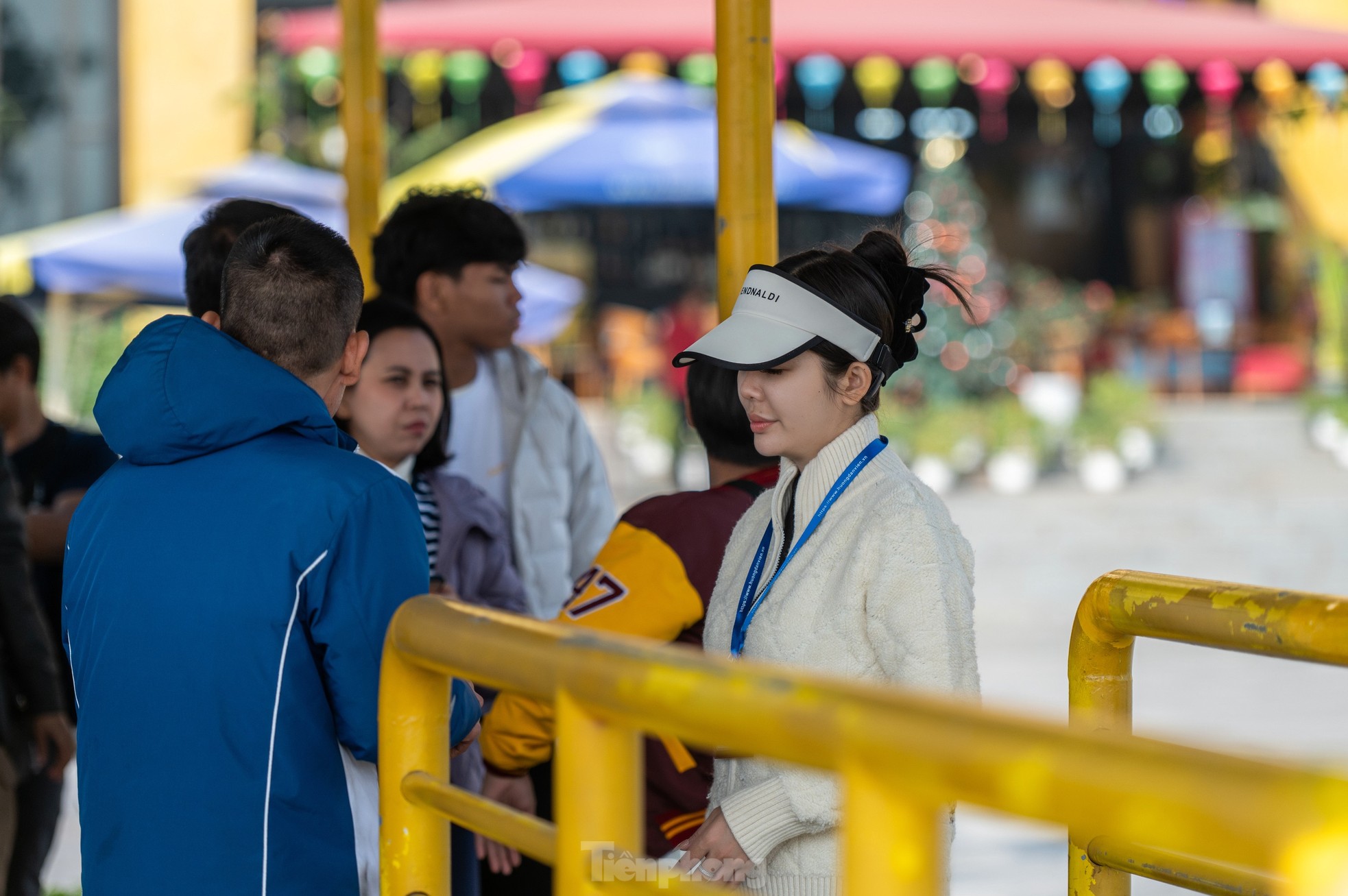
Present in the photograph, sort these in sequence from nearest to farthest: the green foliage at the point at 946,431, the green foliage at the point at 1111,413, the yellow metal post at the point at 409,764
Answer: the yellow metal post at the point at 409,764, the green foliage at the point at 946,431, the green foliage at the point at 1111,413

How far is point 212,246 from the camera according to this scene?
3.01m

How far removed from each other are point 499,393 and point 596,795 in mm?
2242

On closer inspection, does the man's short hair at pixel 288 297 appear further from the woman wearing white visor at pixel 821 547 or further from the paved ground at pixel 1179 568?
the paved ground at pixel 1179 568

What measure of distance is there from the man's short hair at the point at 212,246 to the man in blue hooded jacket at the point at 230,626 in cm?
94

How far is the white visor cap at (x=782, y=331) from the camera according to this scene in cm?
216

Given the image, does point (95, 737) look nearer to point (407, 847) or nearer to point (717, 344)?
point (407, 847)

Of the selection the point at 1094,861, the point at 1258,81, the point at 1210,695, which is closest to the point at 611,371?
the point at 1258,81

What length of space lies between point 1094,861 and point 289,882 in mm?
1178

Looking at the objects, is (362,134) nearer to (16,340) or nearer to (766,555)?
(16,340)

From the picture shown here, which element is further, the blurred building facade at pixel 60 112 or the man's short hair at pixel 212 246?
the blurred building facade at pixel 60 112

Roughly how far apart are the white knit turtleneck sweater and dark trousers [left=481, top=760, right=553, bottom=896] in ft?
2.64

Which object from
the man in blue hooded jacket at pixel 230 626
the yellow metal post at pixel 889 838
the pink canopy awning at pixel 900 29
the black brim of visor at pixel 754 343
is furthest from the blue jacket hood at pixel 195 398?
the pink canopy awning at pixel 900 29

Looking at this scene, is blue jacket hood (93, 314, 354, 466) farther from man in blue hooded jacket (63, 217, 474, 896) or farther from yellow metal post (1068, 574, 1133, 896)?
yellow metal post (1068, 574, 1133, 896)

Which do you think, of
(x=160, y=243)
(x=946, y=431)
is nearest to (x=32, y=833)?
(x=160, y=243)
